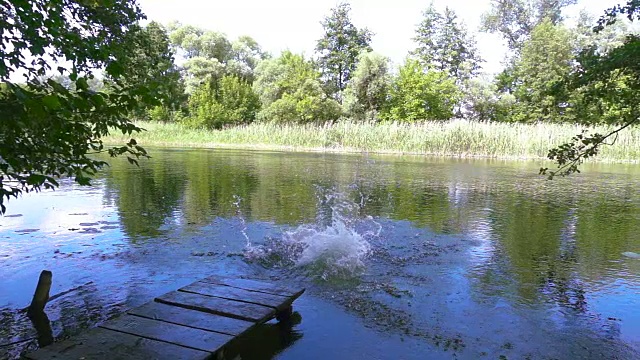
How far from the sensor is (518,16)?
5166 cm

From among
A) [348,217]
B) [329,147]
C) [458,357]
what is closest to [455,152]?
[329,147]

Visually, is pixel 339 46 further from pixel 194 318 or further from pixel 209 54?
pixel 194 318

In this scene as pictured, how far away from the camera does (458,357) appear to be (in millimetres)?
4031

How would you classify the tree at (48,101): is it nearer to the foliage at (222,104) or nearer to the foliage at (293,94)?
the foliage at (293,94)

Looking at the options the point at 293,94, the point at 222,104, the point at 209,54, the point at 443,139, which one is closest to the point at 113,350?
the point at 443,139

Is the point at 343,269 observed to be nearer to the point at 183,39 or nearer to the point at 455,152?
the point at 455,152

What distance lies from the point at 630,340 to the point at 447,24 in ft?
157

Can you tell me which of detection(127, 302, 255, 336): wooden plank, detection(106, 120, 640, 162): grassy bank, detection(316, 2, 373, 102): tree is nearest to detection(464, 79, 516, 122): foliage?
detection(316, 2, 373, 102): tree

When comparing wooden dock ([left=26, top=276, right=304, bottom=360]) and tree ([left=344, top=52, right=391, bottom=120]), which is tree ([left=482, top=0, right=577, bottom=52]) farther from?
wooden dock ([left=26, top=276, right=304, bottom=360])

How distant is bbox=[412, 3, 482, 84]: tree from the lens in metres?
48.4

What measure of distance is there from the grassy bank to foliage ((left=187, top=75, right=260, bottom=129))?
9277 millimetres

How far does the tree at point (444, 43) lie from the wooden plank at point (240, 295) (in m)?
46.5

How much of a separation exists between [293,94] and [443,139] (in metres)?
17.8

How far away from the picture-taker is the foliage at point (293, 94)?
41.6 meters
